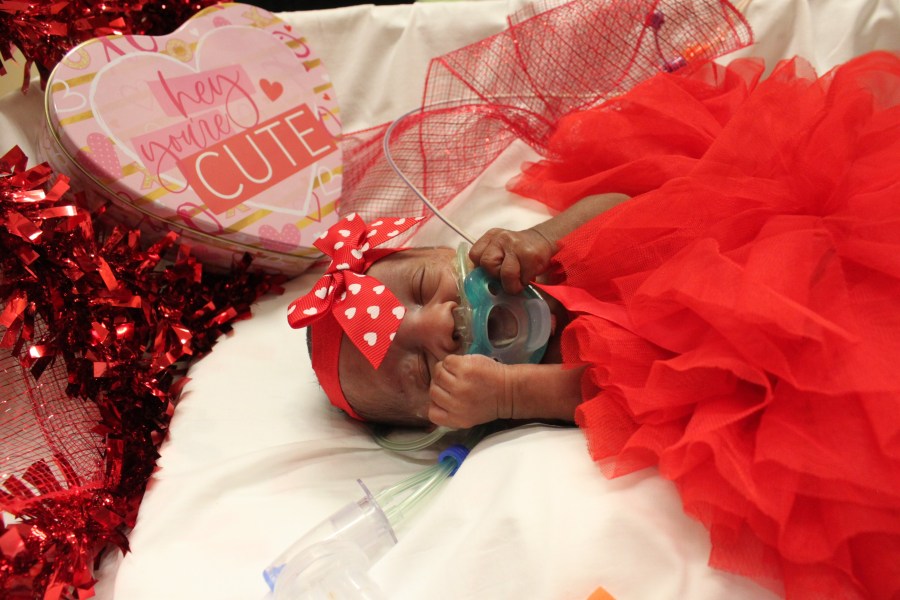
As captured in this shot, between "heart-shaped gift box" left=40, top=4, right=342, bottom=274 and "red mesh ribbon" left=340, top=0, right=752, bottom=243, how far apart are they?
0.55 ft

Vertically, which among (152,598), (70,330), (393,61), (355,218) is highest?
(393,61)

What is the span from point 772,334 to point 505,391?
428 millimetres

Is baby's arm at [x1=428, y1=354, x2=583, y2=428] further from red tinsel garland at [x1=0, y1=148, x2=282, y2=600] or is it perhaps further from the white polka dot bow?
red tinsel garland at [x1=0, y1=148, x2=282, y2=600]

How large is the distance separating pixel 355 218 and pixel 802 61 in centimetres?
85

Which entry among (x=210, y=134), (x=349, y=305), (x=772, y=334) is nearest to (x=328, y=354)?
(x=349, y=305)

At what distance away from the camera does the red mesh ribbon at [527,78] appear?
155cm

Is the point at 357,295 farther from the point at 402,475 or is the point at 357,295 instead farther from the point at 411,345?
the point at 402,475

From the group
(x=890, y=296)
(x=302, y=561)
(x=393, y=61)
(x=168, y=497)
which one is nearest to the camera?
(x=890, y=296)

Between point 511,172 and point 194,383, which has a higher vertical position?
point 511,172

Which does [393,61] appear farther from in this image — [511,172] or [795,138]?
[795,138]

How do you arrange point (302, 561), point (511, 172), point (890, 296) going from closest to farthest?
point (890, 296)
point (302, 561)
point (511, 172)

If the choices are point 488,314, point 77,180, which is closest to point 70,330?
point 77,180

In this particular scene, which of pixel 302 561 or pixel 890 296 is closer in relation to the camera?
pixel 890 296

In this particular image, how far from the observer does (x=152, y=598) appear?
40.6 inches
